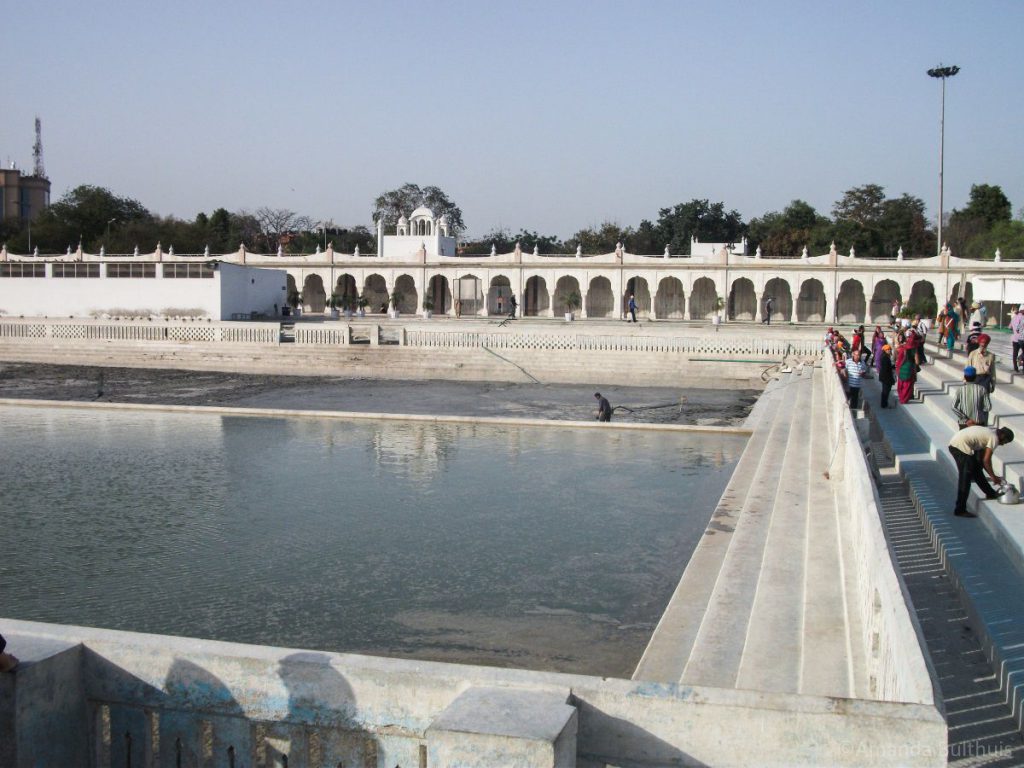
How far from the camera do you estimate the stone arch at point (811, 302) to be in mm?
47188

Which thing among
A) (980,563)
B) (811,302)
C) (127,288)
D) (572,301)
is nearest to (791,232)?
(811,302)

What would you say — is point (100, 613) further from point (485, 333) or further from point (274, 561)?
point (485, 333)

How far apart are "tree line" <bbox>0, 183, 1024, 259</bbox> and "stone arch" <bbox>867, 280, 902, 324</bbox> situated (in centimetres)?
1179

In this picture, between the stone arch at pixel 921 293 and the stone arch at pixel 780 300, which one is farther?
the stone arch at pixel 780 300

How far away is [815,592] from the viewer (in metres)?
6.52

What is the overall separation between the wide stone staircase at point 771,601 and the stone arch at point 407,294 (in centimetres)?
4212

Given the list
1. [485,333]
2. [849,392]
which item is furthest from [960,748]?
[485,333]

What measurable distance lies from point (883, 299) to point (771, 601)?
142 feet

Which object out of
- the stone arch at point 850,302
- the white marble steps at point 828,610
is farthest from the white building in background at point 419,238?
the white marble steps at point 828,610

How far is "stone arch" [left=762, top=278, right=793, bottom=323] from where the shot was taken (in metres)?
47.5

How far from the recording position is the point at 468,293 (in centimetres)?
5175

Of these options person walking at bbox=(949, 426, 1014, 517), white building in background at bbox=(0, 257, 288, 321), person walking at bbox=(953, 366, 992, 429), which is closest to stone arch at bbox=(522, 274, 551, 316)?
white building in background at bbox=(0, 257, 288, 321)

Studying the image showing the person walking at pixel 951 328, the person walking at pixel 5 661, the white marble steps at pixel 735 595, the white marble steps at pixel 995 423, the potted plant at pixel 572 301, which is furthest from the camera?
the potted plant at pixel 572 301

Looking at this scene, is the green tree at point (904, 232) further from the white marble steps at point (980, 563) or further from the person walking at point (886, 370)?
the white marble steps at point (980, 563)
